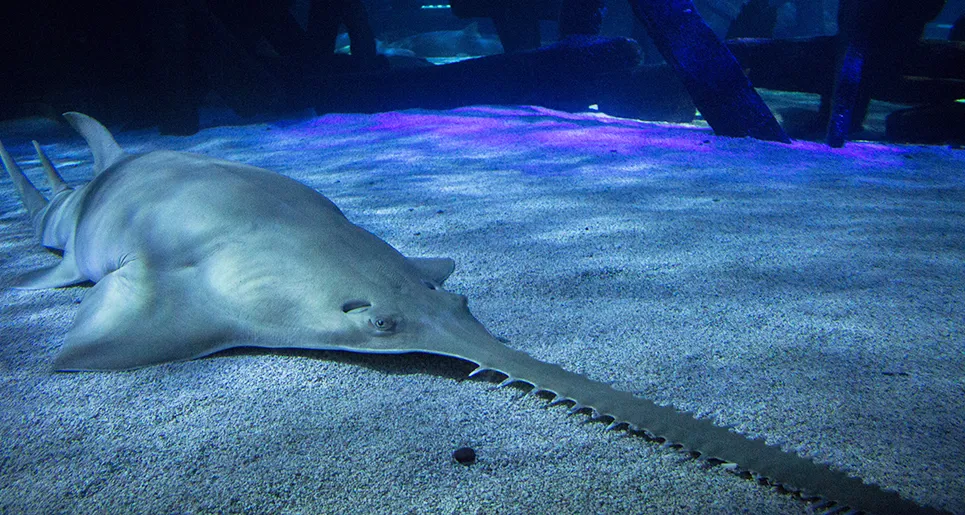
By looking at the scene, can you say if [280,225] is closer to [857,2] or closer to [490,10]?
[857,2]

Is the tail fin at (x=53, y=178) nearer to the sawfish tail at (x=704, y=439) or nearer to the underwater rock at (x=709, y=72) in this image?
the sawfish tail at (x=704, y=439)

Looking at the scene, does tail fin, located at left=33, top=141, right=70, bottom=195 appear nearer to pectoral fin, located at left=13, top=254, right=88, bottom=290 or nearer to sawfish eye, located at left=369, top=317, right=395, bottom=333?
pectoral fin, located at left=13, top=254, right=88, bottom=290

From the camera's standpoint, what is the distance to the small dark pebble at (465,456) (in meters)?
1.36

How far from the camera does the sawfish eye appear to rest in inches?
65.1

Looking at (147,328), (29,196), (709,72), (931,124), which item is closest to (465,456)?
(147,328)

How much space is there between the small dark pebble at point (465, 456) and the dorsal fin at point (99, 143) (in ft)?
9.23

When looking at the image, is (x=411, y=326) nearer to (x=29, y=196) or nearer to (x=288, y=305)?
(x=288, y=305)

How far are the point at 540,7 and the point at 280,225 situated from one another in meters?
9.60

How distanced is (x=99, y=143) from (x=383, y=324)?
2.63 meters

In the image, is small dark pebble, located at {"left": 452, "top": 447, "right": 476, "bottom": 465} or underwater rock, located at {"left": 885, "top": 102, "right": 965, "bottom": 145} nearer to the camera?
small dark pebble, located at {"left": 452, "top": 447, "right": 476, "bottom": 465}

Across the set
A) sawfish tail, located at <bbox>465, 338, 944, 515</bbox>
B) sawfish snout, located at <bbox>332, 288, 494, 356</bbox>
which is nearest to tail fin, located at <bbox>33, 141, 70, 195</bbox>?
sawfish snout, located at <bbox>332, 288, 494, 356</bbox>

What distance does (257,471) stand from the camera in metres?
1.35

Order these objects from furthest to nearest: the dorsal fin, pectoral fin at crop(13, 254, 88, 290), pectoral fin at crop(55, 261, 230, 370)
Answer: the dorsal fin < pectoral fin at crop(13, 254, 88, 290) < pectoral fin at crop(55, 261, 230, 370)

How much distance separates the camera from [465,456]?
53.6 inches
